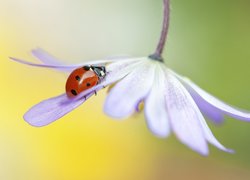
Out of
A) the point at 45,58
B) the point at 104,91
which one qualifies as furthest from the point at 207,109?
the point at 104,91

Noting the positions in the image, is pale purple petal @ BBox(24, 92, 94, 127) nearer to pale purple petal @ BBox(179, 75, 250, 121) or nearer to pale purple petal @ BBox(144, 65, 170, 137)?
pale purple petal @ BBox(144, 65, 170, 137)

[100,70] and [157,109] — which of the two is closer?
[157,109]

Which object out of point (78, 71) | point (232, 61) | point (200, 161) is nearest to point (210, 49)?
point (232, 61)

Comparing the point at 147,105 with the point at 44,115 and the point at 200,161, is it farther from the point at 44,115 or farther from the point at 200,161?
the point at 200,161

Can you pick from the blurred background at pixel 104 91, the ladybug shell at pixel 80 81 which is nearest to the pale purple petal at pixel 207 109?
the ladybug shell at pixel 80 81

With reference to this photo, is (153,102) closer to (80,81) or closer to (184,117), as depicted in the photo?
(184,117)

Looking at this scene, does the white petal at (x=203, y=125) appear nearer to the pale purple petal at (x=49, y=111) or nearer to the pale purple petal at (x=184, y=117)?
the pale purple petal at (x=184, y=117)
